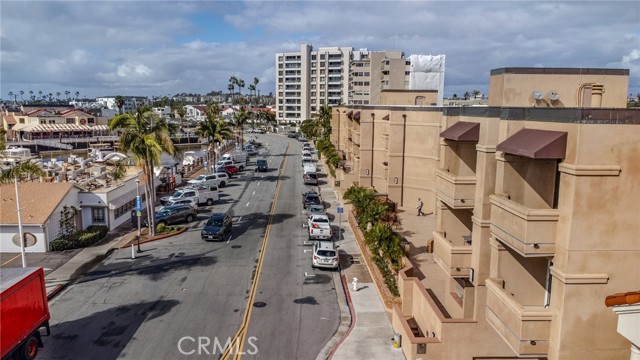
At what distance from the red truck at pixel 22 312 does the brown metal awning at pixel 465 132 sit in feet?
55.3

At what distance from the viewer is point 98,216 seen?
3616 centimetres

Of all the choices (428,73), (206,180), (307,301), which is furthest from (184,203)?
(428,73)

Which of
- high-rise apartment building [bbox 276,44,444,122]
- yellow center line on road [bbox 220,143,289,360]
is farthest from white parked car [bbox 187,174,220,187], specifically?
high-rise apartment building [bbox 276,44,444,122]

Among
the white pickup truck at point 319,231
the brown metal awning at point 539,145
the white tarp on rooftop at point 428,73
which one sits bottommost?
the white pickup truck at point 319,231

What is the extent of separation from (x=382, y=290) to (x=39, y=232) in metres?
22.6

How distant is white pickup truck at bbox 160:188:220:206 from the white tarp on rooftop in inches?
994

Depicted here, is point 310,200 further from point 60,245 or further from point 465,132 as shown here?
point 465,132

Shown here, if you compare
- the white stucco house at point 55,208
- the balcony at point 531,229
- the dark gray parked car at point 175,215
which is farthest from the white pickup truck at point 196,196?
the balcony at point 531,229

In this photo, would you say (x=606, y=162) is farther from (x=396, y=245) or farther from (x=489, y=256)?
(x=396, y=245)

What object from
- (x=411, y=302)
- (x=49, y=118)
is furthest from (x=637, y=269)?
(x=49, y=118)

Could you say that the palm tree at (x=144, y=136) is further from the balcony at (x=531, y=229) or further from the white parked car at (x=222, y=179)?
the balcony at (x=531, y=229)

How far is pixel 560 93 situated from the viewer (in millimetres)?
15633

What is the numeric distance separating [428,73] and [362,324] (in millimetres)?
38550

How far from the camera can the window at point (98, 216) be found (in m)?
36.0
